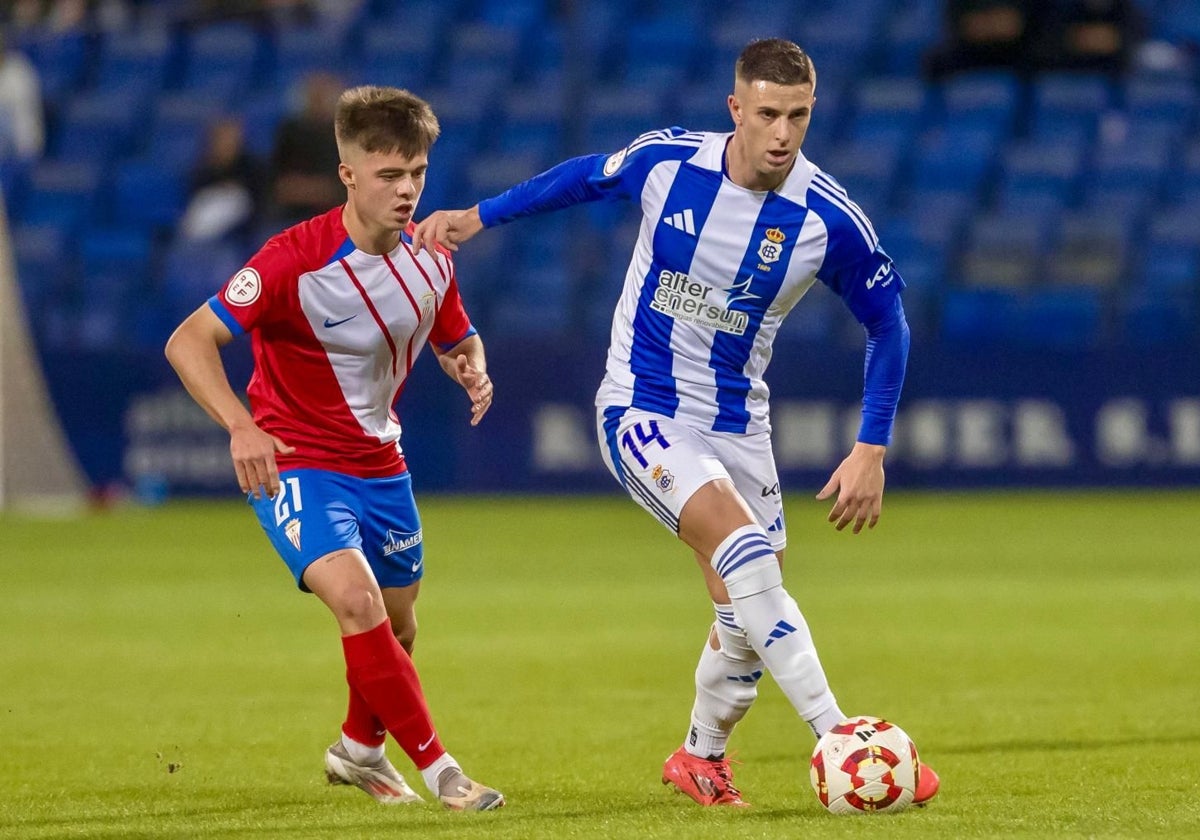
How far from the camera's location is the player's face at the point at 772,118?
5.51 m

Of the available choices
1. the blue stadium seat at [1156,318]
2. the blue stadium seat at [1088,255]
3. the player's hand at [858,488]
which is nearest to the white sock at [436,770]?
the player's hand at [858,488]

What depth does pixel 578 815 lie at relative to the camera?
5371mm

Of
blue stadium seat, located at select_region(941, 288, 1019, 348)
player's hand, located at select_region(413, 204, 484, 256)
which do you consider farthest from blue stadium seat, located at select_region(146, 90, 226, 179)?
player's hand, located at select_region(413, 204, 484, 256)

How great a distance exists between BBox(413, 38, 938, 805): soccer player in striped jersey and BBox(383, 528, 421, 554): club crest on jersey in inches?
25.1

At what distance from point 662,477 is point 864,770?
3.38 feet

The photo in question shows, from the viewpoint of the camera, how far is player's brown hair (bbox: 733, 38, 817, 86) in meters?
5.50

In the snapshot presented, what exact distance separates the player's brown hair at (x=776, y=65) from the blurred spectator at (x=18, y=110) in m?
15.5

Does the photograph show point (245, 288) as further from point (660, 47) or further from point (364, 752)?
point (660, 47)

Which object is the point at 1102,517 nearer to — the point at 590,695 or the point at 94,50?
the point at 590,695

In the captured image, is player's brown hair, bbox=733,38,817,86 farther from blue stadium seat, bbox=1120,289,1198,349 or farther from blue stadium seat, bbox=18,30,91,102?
blue stadium seat, bbox=18,30,91,102

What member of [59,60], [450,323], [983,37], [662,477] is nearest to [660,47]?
[983,37]

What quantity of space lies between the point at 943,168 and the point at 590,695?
13016mm

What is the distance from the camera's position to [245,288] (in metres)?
5.59

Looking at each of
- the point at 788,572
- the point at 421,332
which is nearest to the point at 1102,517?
the point at 788,572
